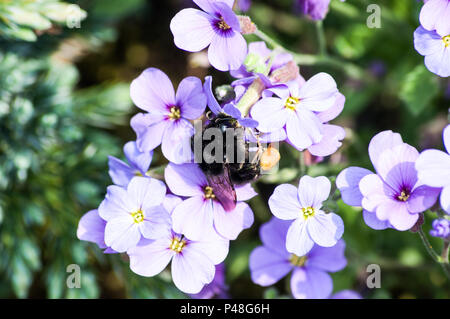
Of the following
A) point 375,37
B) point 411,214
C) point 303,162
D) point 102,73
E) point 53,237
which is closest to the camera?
point 411,214

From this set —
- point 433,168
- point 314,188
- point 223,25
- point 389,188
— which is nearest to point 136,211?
point 314,188

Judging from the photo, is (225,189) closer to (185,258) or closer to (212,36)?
(185,258)

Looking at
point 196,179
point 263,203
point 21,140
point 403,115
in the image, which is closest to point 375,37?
point 403,115

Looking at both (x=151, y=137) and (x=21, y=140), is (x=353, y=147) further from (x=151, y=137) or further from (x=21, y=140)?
(x=21, y=140)

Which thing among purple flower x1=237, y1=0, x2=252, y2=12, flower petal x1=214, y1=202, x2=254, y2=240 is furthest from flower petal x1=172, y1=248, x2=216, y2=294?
purple flower x1=237, y1=0, x2=252, y2=12

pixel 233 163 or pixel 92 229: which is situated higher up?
pixel 233 163

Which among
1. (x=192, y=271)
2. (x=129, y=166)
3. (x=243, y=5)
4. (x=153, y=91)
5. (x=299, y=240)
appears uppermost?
(x=243, y=5)

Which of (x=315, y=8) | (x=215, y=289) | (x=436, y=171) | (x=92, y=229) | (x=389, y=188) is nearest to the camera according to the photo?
(x=436, y=171)
